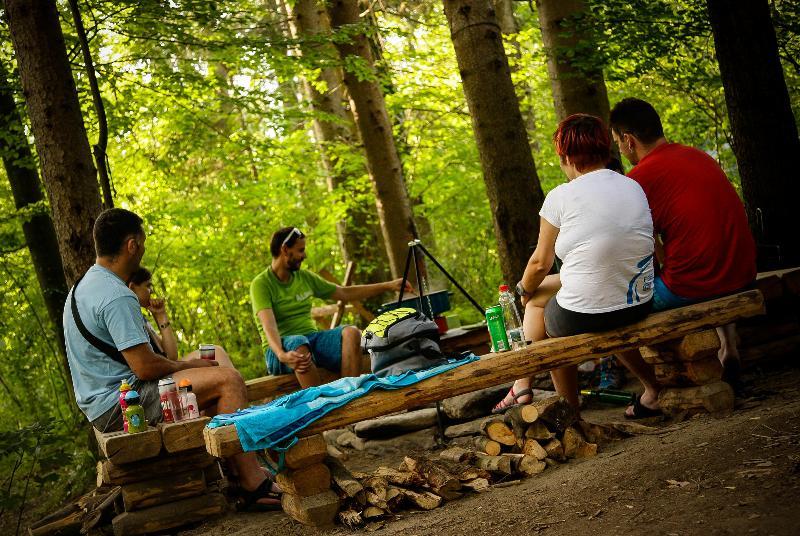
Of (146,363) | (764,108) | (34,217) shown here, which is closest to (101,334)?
(146,363)

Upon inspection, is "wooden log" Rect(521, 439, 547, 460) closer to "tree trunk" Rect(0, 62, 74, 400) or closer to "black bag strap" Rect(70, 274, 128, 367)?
"black bag strap" Rect(70, 274, 128, 367)

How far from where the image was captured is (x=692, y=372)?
4.89 meters

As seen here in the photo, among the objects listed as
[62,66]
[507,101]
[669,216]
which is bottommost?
[669,216]

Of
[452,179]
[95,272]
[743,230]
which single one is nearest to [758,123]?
[743,230]

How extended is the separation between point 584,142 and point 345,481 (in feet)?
7.56

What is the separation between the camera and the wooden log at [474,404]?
243 inches

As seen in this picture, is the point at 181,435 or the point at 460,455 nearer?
the point at 181,435

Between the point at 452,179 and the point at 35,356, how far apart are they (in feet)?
22.2

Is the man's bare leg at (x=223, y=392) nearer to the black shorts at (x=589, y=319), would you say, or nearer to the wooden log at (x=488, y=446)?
the wooden log at (x=488, y=446)

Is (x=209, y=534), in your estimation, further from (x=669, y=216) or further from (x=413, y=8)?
(x=413, y=8)

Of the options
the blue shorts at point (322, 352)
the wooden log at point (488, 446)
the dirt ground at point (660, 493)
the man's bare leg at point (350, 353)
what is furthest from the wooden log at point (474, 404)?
the dirt ground at point (660, 493)

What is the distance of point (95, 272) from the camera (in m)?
4.89

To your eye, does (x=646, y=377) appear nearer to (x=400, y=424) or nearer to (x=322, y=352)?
(x=400, y=424)

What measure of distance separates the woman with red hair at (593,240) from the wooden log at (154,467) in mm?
2279
